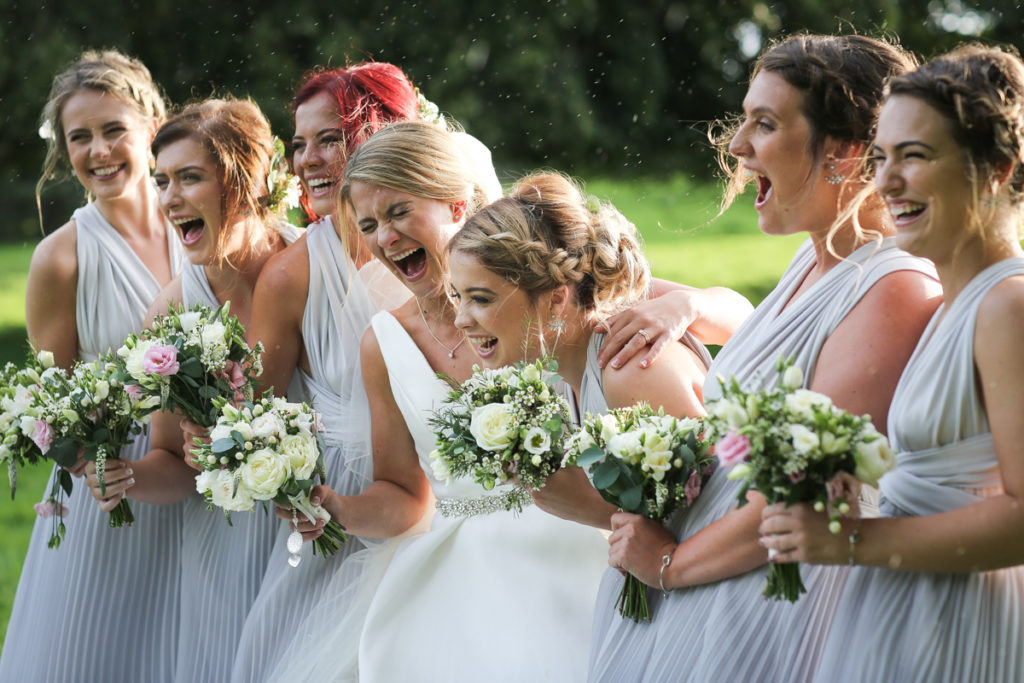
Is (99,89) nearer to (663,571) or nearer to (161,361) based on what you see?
(161,361)

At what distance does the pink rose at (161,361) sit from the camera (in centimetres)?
399

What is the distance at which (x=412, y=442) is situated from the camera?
4355mm

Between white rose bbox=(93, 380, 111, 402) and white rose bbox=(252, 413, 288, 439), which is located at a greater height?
white rose bbox=(93, 380, 111, 402)

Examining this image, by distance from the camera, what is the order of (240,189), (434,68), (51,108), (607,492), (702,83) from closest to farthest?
(607,492) → (240,189) → (51,108) → (434,68) → (702,83)

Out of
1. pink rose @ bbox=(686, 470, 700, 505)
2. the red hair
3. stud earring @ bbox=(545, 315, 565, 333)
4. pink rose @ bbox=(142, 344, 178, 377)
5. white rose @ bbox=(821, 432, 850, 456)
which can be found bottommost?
pink rose @ bbox=(686, 470, 700, 505)

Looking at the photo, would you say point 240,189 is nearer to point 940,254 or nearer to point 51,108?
point 51,108

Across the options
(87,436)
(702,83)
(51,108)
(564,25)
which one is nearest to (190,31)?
(564,25)

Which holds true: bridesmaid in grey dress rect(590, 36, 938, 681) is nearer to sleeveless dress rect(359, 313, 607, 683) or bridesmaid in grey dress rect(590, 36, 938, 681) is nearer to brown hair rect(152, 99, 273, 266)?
sleeveless dress rect(359, 313, 607, 683)

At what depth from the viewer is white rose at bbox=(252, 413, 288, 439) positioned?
3771 millimetres

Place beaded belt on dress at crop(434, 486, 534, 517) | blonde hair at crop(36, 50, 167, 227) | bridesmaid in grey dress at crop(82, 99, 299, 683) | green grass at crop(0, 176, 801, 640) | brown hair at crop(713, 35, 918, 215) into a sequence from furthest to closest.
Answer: green grass at crop(0, 176, 801, 640) → blonde hair at crop(36, 50, 167, 227) → bridesmaid in grey dress at crop(82, 99, 299, 683) → beaded belt on dress at crop(434, 486, 534, 517) → brown hair at crop(713, 35, 918, 215)

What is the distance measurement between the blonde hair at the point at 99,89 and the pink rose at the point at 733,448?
365 cm

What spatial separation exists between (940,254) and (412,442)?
7.38ft

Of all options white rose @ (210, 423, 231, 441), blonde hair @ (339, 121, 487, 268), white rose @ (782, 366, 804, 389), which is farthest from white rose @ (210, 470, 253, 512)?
white rose @ (782, 366, 804, 389)

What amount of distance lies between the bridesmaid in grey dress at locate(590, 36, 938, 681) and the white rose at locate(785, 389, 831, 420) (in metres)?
0.33
